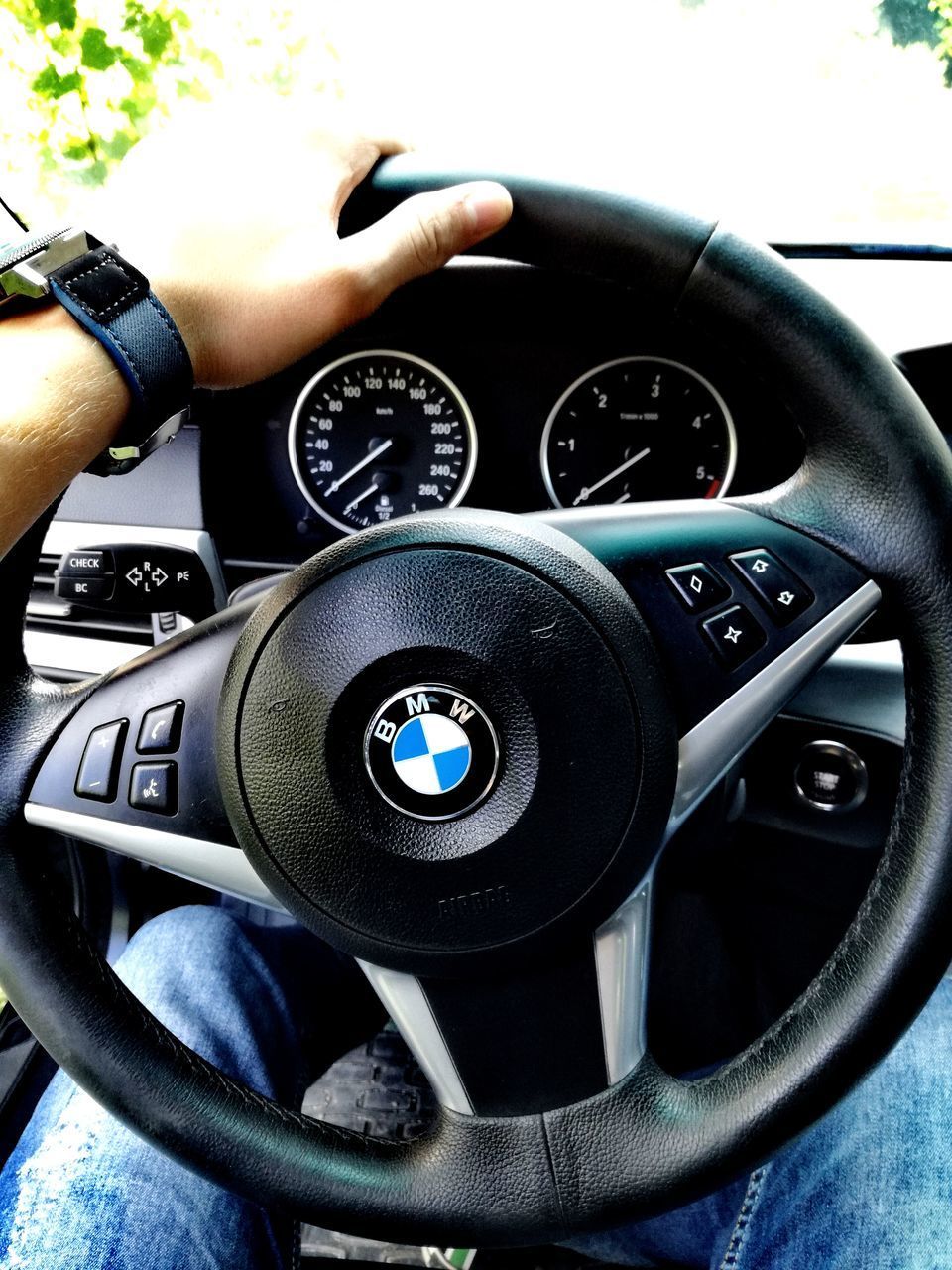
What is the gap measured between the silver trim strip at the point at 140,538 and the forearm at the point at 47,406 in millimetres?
584

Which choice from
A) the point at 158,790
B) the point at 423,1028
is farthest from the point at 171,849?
the point at 423,1028

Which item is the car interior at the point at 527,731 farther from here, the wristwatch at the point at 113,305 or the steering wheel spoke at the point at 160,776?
the wristwatch at the point at 113,305

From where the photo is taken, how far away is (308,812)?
25.7 inches

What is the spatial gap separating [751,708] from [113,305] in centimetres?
49

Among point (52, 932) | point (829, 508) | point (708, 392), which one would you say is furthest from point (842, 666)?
point (52, 932)

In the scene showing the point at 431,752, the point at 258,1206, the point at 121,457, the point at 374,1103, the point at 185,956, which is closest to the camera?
the point at 431,752

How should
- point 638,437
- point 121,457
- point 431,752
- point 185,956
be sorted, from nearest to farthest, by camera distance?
1. point 431,752
2. point 121,457
3. point 185,956
4. point 638,437

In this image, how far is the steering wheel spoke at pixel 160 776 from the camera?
0.71m

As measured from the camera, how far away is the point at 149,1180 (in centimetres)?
79

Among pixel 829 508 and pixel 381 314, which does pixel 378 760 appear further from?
pixel 381 314

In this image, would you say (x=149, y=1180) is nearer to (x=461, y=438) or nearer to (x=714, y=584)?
(x=714, y=584)

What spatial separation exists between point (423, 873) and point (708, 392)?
74 centimetres

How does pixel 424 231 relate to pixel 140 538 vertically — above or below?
above

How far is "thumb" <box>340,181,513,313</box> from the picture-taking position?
0.72m
